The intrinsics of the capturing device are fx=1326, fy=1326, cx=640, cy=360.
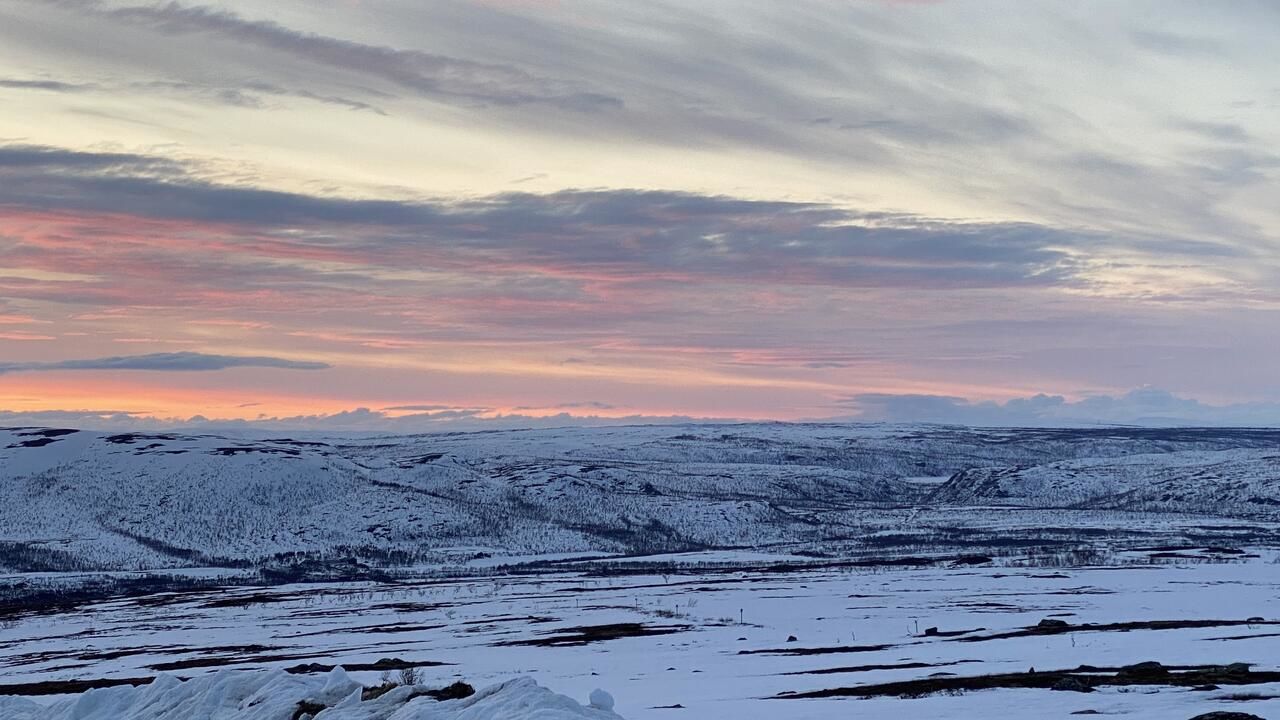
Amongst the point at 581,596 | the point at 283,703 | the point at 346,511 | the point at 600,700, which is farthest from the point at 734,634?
the point at 346,511

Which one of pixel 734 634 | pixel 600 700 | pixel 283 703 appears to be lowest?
pixel 734 634

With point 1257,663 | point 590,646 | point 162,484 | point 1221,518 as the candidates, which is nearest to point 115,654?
point 590,646

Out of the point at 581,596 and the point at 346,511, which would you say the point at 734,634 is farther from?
the point at 346,511

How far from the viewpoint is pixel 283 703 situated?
2855 centimetres

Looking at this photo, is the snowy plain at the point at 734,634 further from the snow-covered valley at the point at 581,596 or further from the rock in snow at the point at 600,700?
the rock in snow at the point at 600,700

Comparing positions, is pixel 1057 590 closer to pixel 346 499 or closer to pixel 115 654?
pixel 115 654

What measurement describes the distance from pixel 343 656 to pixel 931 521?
12658 centimetres

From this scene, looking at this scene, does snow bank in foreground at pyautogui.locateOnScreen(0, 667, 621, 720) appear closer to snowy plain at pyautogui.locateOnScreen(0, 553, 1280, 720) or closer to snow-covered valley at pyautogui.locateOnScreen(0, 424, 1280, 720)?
snow-covered valley at pyautogui.locateOnScreen(0, 424, 1280, 720)

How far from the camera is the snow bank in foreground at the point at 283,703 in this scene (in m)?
24.2

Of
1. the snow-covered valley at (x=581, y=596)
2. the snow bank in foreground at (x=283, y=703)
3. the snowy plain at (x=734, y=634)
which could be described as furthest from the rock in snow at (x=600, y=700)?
the snowy plain at (x=734, y=634)

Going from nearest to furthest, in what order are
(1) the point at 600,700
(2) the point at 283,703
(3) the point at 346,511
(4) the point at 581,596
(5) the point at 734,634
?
(1) the point at 600,700 < (2) the point at 283,703 < (5) the point at 734,634 < (4) the point at 581,596 < (3) the point at 346,511

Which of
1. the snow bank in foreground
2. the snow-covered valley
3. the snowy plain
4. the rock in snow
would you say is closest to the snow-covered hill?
the snow-covered valley

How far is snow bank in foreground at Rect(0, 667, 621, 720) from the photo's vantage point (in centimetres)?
2420

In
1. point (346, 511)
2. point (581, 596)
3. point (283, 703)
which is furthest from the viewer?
point (346, 511)
